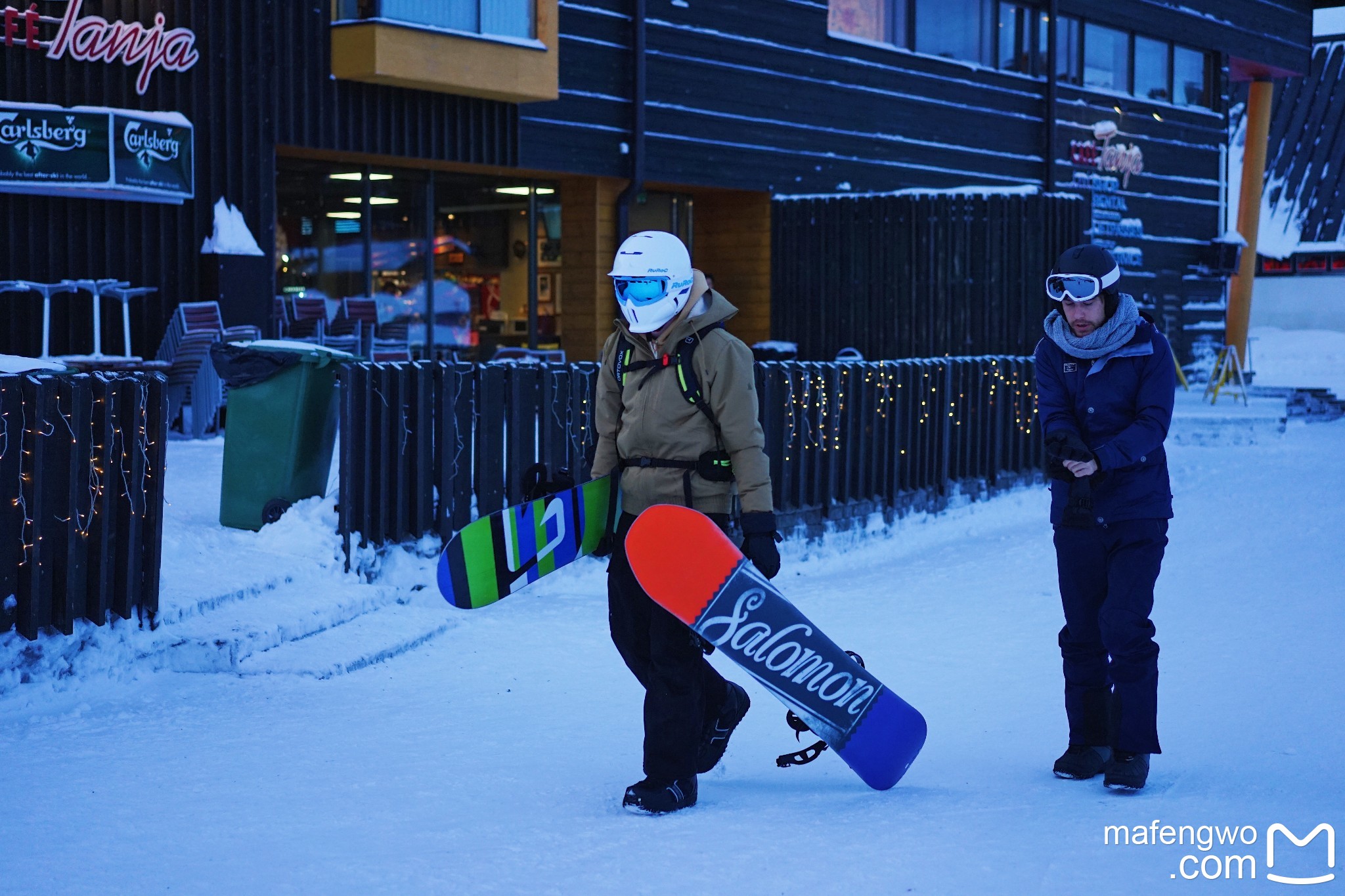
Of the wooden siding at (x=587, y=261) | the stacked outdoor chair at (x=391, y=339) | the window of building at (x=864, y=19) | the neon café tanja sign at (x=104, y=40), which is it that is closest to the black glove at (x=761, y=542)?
the neon café tanja sign at (x=104, y=40)

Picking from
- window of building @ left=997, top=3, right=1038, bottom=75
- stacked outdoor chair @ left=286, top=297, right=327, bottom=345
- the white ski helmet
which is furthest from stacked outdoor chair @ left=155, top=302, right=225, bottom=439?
window of building @ left=997, top=3, right=1038, bottom=75

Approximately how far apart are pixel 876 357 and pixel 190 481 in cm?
845

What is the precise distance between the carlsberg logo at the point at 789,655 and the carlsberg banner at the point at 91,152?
9.21 meters

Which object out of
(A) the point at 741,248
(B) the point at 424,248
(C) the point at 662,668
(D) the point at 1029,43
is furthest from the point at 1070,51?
(C) the point at 662,668

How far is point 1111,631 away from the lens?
444cm

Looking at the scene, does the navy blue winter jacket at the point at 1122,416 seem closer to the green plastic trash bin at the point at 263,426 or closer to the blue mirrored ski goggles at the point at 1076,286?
the blue mirrored ski goggles at the point at 1076,286

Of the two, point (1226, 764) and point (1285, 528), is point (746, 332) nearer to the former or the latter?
point (1285, 528)

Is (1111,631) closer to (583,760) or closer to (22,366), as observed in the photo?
(583,760)

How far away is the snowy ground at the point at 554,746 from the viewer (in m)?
3.73

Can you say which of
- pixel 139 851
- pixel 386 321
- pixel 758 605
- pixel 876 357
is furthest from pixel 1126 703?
pixel 386 321

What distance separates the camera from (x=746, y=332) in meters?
18.4

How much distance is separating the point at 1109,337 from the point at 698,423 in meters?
1.33

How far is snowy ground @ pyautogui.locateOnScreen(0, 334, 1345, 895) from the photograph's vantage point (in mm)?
3730

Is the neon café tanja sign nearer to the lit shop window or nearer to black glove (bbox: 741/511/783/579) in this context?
the lit shop window
